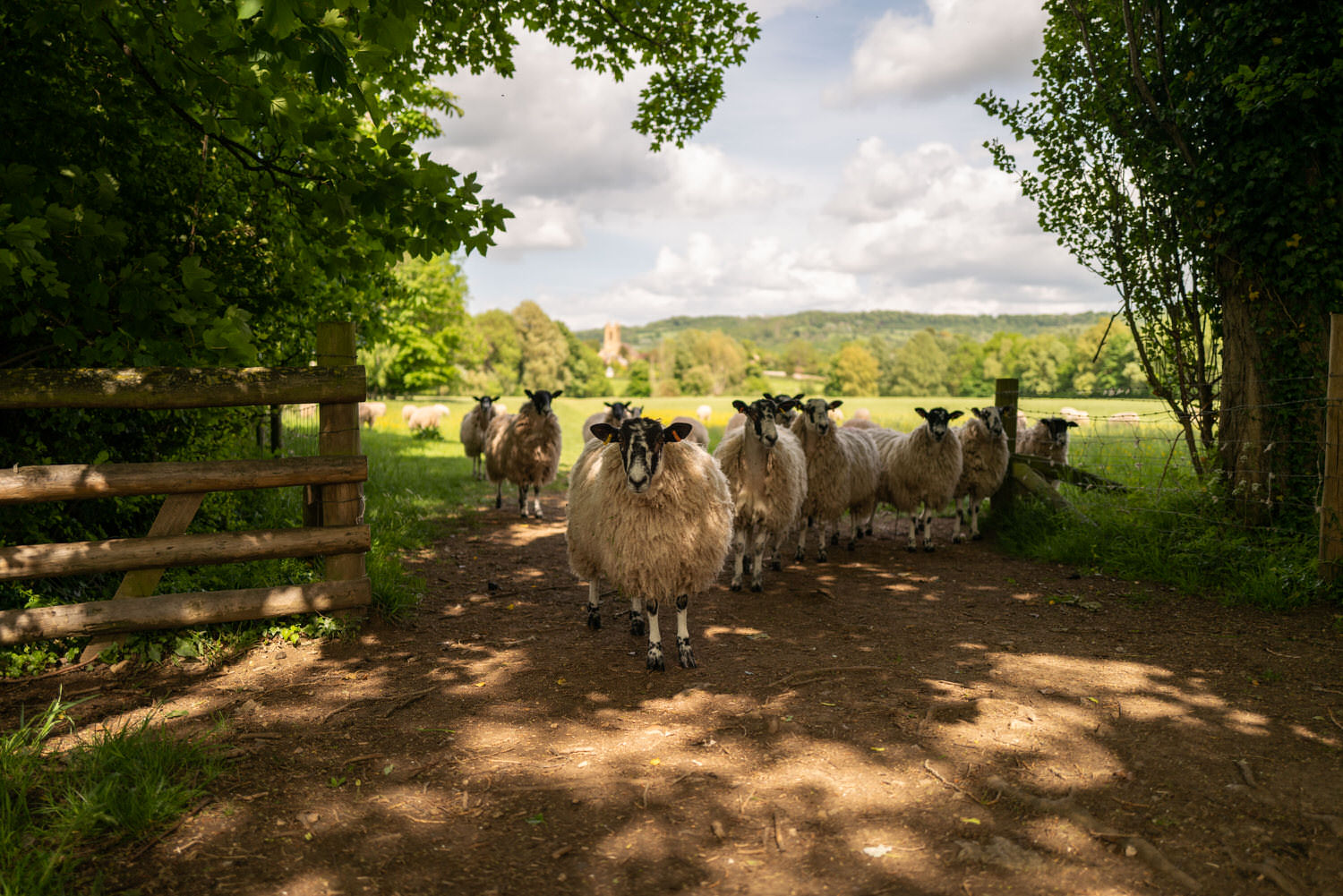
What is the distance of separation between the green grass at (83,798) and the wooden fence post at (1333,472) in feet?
27.6

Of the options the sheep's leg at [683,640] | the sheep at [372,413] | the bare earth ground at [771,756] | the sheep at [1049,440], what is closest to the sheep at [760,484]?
the bare earth ground at [771,756]

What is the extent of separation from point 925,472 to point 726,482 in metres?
4.50

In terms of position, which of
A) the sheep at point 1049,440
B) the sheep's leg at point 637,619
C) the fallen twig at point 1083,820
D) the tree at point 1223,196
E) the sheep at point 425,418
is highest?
the tree at point 1223,196

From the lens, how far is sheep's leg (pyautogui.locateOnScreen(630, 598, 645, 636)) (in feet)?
20.0

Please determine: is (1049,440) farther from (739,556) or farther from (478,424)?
(478,424)

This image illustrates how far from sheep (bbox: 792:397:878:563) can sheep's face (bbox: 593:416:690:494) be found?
4.01m

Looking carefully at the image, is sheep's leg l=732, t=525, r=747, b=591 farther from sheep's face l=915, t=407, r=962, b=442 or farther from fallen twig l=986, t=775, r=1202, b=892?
fallen twig l=986, t=775, r=1202, b=892

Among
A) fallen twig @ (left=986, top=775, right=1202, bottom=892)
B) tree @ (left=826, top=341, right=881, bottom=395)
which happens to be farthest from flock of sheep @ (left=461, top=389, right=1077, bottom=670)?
tree @ (left=826, top=341, right=881, bottom=395)

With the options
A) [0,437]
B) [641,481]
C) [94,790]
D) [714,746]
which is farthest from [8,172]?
[714,746]

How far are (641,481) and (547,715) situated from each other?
178 centimetres

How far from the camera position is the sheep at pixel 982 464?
10281 millimetres

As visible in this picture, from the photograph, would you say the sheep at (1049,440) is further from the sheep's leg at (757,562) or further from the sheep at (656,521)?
the sheep at (656,521)

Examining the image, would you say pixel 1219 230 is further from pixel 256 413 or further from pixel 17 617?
pixel 17 617

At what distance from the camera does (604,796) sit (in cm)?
346
